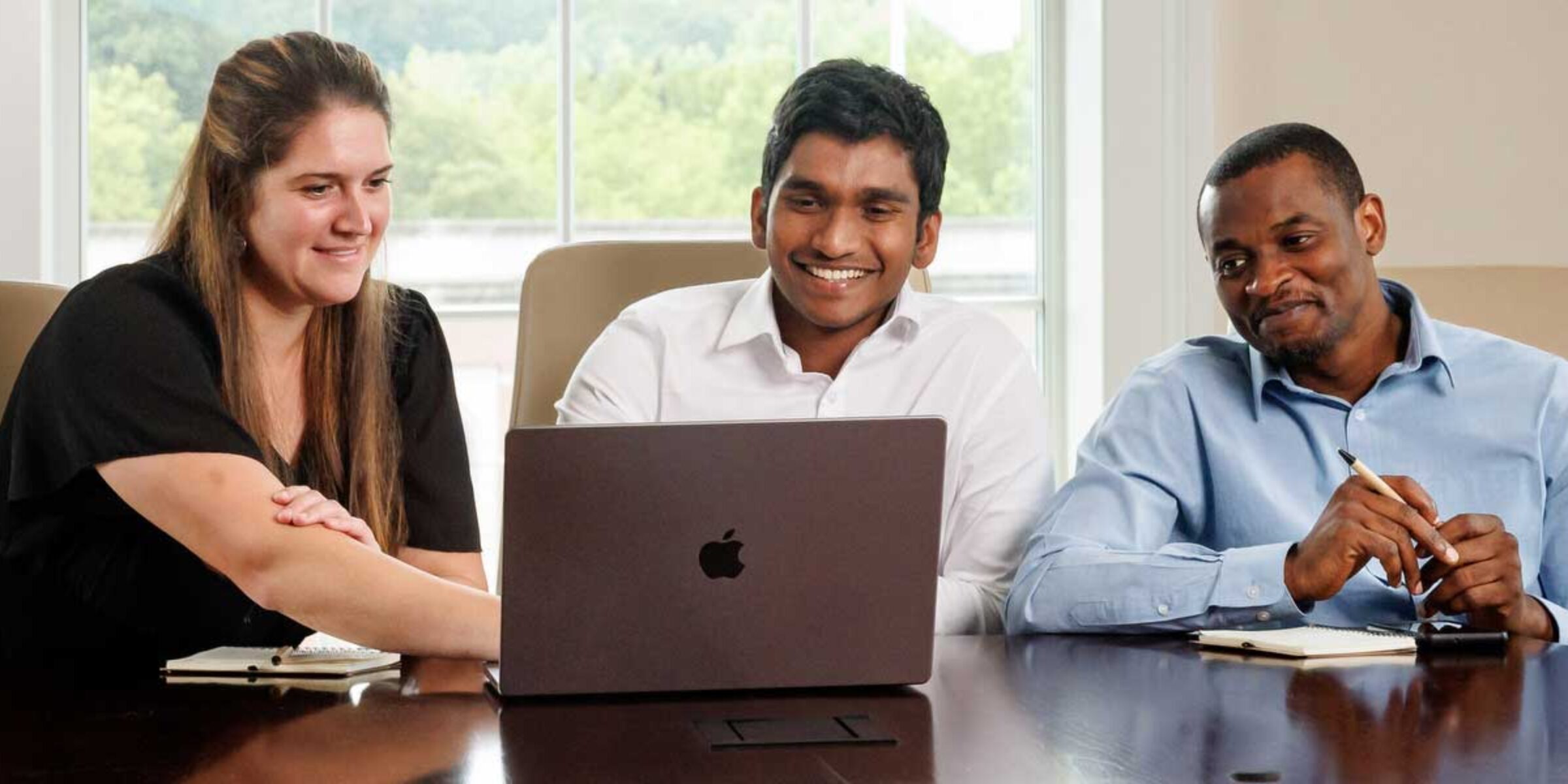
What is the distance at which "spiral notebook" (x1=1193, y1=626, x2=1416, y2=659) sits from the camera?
136cm

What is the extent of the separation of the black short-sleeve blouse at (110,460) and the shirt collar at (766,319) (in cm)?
59

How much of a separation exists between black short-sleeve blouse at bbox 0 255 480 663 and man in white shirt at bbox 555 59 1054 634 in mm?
489

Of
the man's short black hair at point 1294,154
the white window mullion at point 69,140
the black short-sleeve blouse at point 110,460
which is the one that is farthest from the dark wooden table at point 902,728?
the white window mullion at point 69,140

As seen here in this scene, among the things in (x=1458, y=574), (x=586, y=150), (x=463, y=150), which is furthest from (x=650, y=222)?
(x=1458, y=574)

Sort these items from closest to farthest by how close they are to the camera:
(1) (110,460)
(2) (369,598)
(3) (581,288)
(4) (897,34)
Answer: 1. (2) (369,598)
2. (1) (110,460)
3. (3) (581,288)
4. (4) (897,34)

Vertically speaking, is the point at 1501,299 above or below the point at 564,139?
below

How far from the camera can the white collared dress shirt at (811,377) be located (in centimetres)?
191

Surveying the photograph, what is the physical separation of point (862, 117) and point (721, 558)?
892mm

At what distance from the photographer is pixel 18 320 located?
2.01m

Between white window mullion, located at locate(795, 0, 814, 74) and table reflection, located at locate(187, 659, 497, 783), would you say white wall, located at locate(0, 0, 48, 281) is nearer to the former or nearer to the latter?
white window mullion, located at locate(795, 0, 814, 74)

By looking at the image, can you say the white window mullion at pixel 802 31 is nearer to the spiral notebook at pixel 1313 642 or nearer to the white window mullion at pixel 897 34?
the white window mullion at pixel 897 34

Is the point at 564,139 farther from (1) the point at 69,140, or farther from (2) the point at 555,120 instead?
(1) the point at 69,140

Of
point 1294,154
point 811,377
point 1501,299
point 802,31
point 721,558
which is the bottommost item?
point 721,558

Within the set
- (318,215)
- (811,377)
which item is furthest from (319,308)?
(811,377)
